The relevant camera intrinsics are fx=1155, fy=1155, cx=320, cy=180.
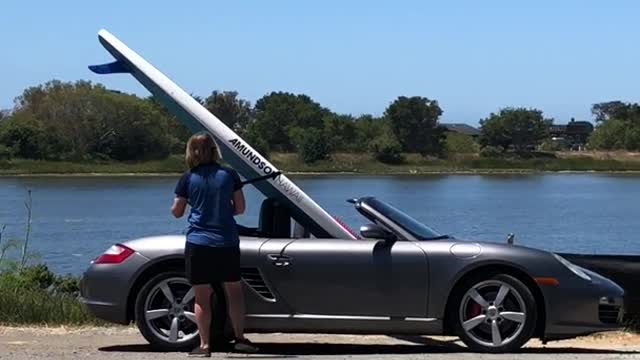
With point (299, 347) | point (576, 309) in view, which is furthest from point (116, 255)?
point (576, 309)

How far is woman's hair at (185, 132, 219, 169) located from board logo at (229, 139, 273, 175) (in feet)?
2.60

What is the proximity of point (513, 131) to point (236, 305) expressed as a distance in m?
116

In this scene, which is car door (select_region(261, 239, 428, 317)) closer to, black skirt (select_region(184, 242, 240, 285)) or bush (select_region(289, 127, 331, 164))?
black skirt (select_region(184, 242, 240, 285))

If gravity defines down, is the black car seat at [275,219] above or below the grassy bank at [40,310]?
above

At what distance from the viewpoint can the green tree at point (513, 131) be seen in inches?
4783

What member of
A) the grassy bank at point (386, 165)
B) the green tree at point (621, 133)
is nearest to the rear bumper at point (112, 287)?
the grassy bank at point (386, 165)

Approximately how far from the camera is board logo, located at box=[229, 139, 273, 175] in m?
8.68

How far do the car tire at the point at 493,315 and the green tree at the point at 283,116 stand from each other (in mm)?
94526

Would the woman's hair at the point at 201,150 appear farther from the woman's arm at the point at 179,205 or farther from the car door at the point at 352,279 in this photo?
the car door at the point at 352,279

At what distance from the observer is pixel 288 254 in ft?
26.8

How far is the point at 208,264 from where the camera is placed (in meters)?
7.72

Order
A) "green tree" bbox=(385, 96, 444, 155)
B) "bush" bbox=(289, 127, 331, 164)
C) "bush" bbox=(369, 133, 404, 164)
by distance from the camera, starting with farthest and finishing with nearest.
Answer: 1. "green tree" bbox=(385, 96, 444, 155)
2. "bush" bbox=(369, 133, 404, 164)
3. "bush" bbox=(289, 127, 331, 164)

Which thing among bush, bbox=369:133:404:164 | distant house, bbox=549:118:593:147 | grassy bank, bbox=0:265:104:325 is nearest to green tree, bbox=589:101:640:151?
distant house, bbox=549:118:593:147

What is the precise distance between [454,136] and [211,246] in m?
120
